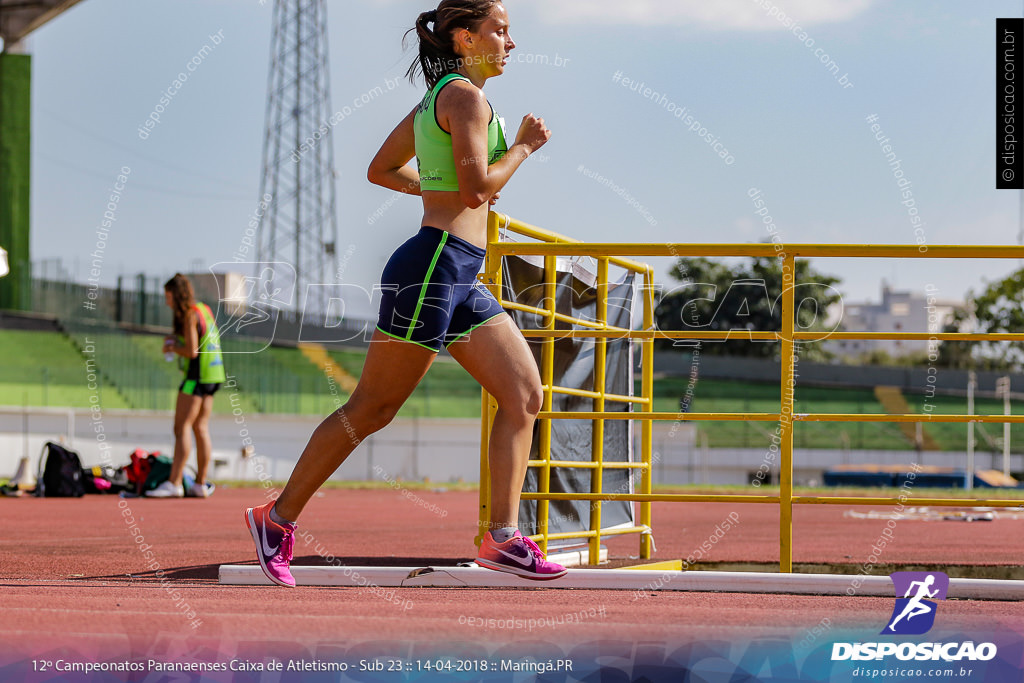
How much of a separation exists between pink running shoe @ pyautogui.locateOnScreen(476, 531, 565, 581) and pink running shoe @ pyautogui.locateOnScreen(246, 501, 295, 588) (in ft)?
1.97

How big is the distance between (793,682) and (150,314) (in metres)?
31.1

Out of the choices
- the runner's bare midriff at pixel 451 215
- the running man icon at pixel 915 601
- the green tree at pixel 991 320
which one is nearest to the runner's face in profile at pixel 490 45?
the runner's bare midriff at pixel 451 215

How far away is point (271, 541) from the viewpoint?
3600 mm

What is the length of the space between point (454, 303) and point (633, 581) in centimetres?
135

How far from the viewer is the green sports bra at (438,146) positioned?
3.46m

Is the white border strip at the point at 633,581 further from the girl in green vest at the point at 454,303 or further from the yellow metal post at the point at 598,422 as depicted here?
the yellow metal post at the point at 598,422

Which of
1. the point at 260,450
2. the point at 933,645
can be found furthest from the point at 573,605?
the point at 260,450

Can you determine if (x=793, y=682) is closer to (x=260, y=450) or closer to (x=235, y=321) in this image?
(x=260, y=450)

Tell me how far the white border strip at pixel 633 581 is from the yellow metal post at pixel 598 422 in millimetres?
1380

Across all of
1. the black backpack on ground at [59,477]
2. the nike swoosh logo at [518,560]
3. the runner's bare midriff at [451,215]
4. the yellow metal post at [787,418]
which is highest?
the runner's bare midriff at [451,215]

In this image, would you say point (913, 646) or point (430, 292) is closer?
point (913, 646)

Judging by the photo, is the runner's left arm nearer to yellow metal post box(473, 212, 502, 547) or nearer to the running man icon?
yellow metal post box(473, 212, 502, 547)

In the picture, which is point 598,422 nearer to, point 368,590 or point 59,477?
point 368,590

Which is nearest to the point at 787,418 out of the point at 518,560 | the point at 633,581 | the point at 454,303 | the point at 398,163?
the point at 633,581
